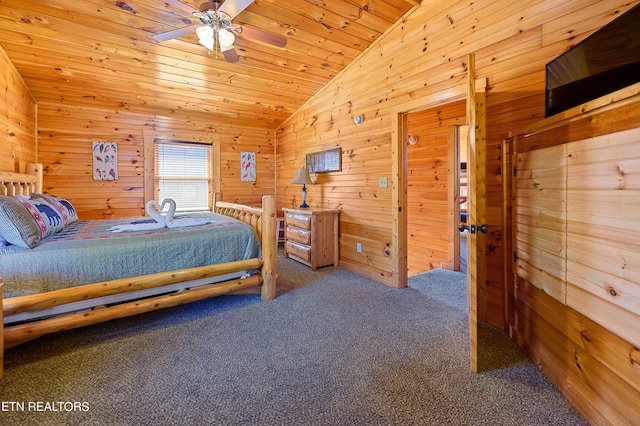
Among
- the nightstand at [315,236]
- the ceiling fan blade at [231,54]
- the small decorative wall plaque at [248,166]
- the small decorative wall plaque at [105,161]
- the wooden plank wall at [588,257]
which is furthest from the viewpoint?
the small decorative wall plaque at [248,166]

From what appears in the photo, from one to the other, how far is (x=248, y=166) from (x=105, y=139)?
2199 millimetres

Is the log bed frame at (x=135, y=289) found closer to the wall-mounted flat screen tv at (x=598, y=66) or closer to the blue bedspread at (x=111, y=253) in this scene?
the blue bedspread at (x=111, y=253)

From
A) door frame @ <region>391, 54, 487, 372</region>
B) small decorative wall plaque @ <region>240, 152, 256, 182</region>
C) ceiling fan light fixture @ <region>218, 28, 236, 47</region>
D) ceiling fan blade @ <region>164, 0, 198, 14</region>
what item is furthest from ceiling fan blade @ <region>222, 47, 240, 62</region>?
small decorative wall plaque @ <region>240, 152, 256, 182</region>

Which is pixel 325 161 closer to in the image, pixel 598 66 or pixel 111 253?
pixel 111 253

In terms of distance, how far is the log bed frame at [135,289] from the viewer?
5.98ft

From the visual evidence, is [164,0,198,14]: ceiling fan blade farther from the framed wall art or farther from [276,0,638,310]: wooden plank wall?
Answer: the framed wall art

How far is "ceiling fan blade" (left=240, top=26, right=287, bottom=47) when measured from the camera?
2410mm

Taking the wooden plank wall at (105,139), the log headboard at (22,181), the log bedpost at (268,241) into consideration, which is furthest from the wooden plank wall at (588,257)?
the wooden plank wall at (105,139)

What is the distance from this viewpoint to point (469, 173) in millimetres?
1678

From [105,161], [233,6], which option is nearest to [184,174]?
→ [105,161]

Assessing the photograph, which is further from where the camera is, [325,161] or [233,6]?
[325,161]

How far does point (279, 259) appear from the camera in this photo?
4.47m

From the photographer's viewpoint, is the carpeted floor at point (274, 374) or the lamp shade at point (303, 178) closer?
the carpeted floor at point (274, 374)

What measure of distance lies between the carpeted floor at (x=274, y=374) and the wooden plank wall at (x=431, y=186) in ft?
5.48
